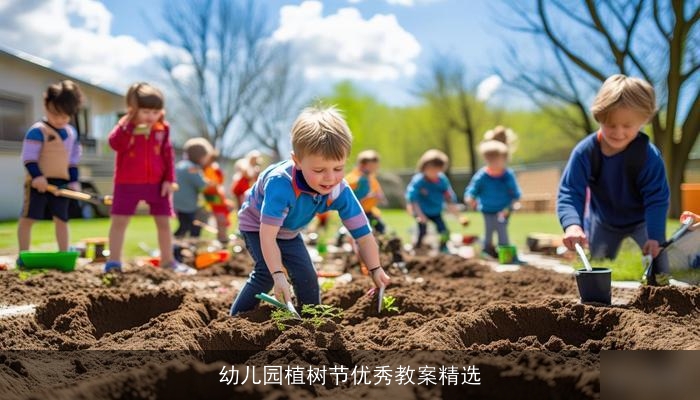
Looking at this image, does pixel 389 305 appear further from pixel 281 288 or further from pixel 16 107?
pixel 16 107

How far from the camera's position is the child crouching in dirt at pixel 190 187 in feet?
29.1

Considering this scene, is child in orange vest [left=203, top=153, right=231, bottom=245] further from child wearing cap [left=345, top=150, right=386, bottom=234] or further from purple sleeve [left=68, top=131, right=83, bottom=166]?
purple sleeve [left=68, top=131, right=83, bottom=166]

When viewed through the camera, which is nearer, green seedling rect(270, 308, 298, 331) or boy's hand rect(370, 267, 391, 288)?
green seedling rect(270, 308, 298, 331)

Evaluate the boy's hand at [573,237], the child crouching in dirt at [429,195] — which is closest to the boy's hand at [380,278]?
the boy's hand at [573,237]

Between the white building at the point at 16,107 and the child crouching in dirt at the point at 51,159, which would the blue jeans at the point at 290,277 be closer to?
the child crouching in dirt at the point at 51,159

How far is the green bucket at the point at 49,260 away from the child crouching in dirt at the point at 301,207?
2.48 metres

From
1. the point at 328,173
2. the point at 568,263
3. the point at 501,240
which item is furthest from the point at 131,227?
the point at 328,173

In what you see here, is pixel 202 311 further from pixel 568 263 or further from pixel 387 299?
pixel 568 263

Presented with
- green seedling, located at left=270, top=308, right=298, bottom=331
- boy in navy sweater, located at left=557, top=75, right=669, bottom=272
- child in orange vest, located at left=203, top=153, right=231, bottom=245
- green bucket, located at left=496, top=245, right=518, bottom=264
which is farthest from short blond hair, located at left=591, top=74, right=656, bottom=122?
child in orange vest, located at left=203, top=153, right=231, bottom=245

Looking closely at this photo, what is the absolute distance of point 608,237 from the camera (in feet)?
16.2

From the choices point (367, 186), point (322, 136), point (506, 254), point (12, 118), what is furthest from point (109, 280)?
point (12, 118)

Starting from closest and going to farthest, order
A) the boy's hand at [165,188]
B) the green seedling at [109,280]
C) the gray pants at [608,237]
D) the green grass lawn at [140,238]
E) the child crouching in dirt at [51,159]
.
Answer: the green seedling at [109,280] → the gray pants at [608,237] → the green grass lawn at [140,238] → the boy's hand at [165,188] → the child crouching in dirt at [51,159]

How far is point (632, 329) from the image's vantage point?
9.16 feet

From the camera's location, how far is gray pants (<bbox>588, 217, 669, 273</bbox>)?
4.78 meters
